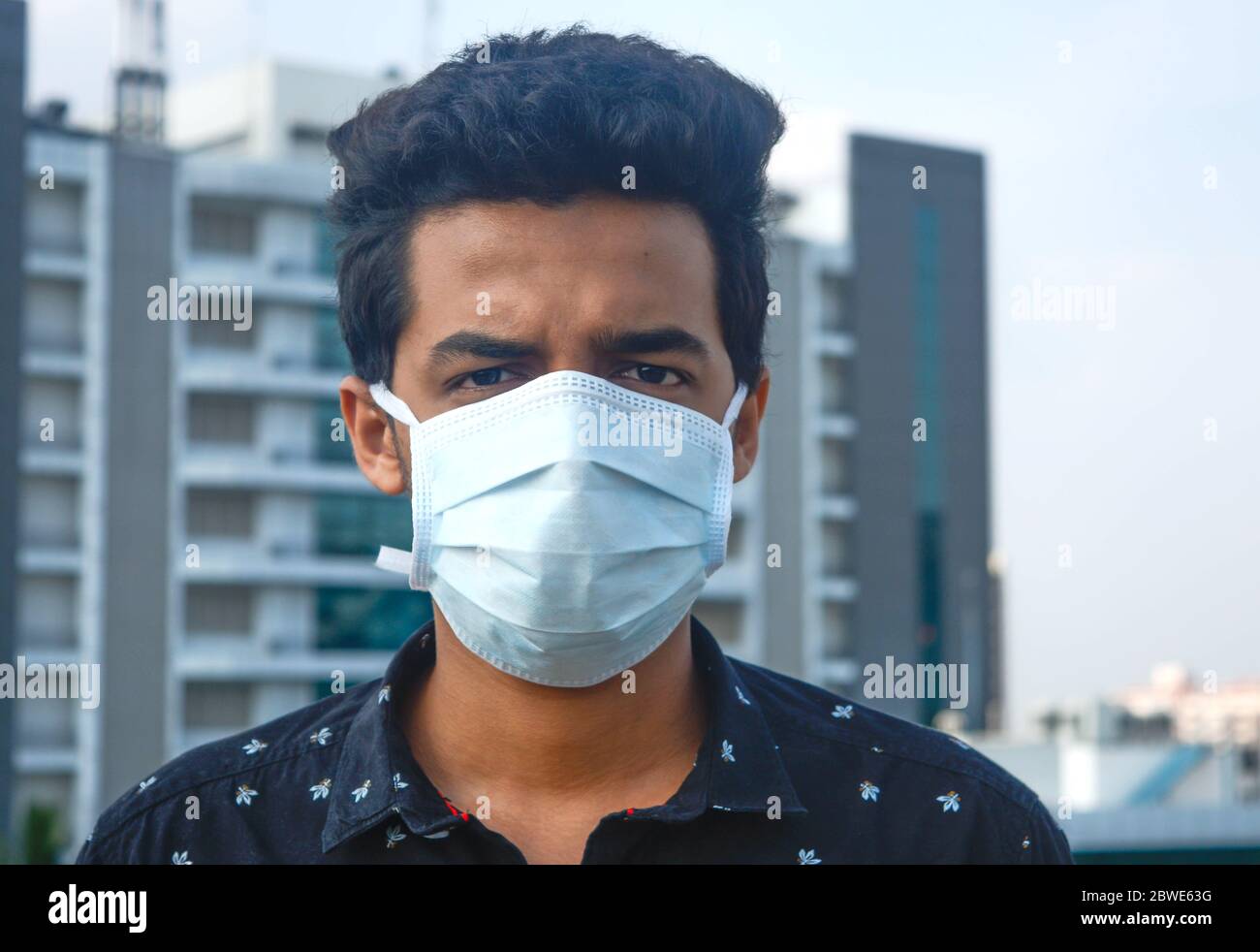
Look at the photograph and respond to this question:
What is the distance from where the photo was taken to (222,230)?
2797 centimetres

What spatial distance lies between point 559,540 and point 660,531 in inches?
6.3

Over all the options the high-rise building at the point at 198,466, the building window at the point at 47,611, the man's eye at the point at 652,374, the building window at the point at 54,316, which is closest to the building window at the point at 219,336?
the high-rise building at the point at 198,466

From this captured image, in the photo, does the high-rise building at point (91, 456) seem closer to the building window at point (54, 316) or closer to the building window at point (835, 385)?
the building window at point (54, 316)

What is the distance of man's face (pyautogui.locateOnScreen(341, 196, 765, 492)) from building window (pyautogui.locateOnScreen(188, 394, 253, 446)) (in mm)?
26037

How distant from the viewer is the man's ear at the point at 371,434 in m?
2.41

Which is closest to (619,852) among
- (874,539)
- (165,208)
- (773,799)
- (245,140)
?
(773,799)

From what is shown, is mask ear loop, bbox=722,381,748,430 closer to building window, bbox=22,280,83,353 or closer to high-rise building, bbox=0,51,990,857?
high-rise building, bbox=0,51,990,857

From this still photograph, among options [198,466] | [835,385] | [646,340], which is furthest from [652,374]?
[835,385]

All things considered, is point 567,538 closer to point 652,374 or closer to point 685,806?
point 652,374

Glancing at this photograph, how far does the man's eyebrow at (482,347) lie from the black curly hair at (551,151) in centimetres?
12

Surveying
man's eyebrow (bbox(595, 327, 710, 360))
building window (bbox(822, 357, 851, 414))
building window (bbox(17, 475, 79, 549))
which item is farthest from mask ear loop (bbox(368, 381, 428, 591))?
building window (bbox(822, 357, 851, 414))

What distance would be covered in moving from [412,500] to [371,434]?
5.7 inches

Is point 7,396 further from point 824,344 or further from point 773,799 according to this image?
point 773,799
